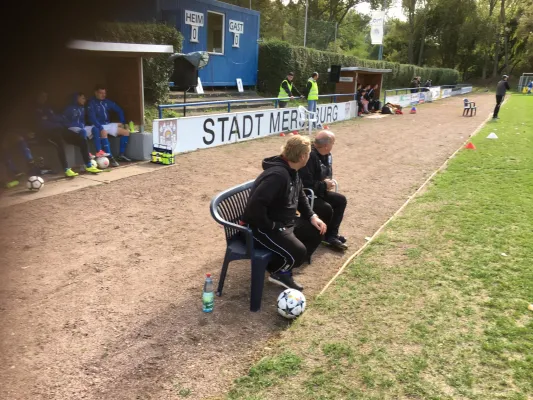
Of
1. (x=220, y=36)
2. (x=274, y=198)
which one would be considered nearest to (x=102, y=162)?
(x=274, y=198)

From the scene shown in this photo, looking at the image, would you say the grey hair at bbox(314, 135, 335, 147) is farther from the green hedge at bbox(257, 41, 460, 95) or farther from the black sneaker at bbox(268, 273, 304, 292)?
the green hedge at bbox(257, 41, 460, 95)

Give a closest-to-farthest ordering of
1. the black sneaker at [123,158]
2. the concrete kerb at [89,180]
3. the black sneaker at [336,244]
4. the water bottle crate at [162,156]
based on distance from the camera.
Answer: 1. the black sneaker at [336,244]
2. the concrete kerb at [89,180]
3. the water bottle crate at [162,156]
4. the black sneaker at [123,158]

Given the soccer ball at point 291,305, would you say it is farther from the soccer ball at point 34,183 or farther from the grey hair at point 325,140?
the soccer ball at point 34,183

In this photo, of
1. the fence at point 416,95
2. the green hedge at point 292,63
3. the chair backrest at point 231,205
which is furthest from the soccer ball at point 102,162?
the fence at point 416,95

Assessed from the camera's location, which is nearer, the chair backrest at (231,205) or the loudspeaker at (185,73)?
the chair backrest at (231,205)

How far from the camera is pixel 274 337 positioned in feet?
11.1

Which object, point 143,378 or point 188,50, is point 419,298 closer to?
point 143,378

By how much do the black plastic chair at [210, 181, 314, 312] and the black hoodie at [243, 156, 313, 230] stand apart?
0.16 meters

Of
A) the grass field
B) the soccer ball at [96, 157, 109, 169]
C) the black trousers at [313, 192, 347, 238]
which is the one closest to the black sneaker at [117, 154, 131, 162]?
the soccer ball at [96, 157, 109, 169]

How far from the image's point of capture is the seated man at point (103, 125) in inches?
332

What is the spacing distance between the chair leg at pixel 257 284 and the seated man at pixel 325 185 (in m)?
1.44

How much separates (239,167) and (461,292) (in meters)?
5.78

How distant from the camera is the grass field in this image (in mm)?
2803

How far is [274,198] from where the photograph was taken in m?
3.64
